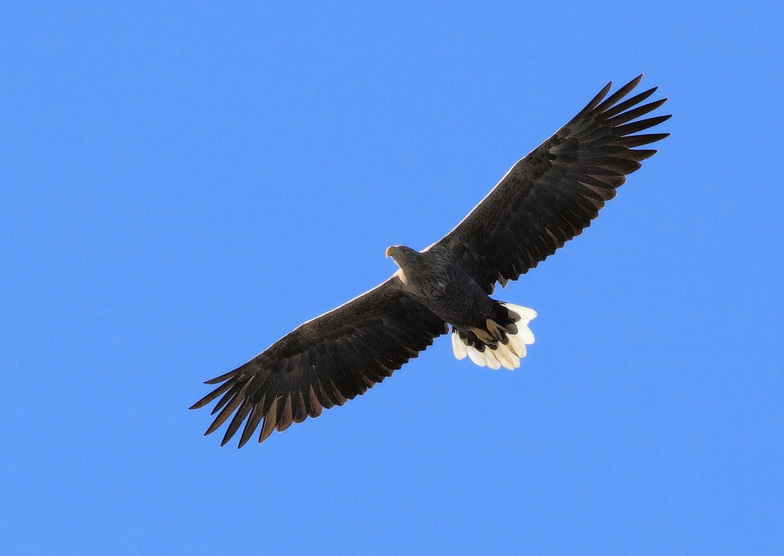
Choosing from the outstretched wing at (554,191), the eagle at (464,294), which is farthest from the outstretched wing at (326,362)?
the outstretched wing at (554,191)

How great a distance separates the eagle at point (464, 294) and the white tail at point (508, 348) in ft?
0.03

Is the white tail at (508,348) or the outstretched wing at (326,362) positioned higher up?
the outstretched wing at (326,362)

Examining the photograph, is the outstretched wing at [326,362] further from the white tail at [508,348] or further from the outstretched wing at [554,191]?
the outstretched wing at [554,191]

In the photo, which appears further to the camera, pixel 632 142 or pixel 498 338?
pixel 498 338

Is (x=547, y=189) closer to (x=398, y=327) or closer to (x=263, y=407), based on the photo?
(x=398, y=327)

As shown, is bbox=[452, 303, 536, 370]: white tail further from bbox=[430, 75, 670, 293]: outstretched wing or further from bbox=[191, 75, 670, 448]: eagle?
bbox=[430, 75, 670, 293]: outstretched wing

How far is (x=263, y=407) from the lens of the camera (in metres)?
12.2

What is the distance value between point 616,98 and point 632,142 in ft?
1.49

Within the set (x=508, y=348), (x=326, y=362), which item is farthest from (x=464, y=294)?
(x=326, y=362)

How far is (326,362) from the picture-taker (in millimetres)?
12141

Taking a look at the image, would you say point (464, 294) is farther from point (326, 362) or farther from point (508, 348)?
point (326, 362)

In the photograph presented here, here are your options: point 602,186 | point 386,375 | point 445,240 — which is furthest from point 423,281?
point 602,186

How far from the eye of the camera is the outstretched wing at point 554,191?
1123cm

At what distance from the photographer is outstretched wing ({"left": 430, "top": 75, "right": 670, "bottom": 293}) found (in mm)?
11227
